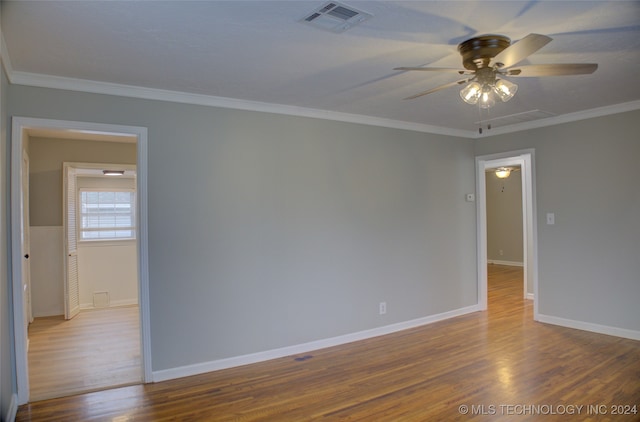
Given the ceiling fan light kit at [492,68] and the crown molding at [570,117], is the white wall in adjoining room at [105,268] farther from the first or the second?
the crown molding at [570,117]

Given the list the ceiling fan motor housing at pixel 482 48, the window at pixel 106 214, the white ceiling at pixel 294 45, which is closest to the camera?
the white ceiling at pixel 294 45

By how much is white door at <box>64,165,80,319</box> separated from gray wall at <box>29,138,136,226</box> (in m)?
0.14

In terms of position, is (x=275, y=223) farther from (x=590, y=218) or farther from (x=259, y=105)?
(x=590, y=218)

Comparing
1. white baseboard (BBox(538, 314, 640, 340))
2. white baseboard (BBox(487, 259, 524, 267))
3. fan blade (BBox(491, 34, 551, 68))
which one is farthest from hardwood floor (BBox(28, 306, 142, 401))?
white baseboard (BBox(487, 259, 524, 267))

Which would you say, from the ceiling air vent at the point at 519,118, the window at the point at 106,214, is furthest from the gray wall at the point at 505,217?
the window at the point at 106,214

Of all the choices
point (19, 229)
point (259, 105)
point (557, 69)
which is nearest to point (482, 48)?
point (557, 69)

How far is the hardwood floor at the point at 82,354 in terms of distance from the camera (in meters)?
3.27

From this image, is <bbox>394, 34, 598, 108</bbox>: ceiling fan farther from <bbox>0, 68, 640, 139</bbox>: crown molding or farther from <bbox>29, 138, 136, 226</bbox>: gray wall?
<bbox>29, 138, 136, 226</bbox>: gray wall

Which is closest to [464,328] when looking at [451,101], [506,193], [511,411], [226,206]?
[511,411]

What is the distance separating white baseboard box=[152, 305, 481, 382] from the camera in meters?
3.34

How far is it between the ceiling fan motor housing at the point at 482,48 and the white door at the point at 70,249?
529 cm

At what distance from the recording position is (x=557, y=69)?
86.6 inches

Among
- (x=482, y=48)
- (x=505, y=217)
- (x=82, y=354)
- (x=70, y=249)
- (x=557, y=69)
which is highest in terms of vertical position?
(x=482, y=48)

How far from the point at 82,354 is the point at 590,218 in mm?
5527
